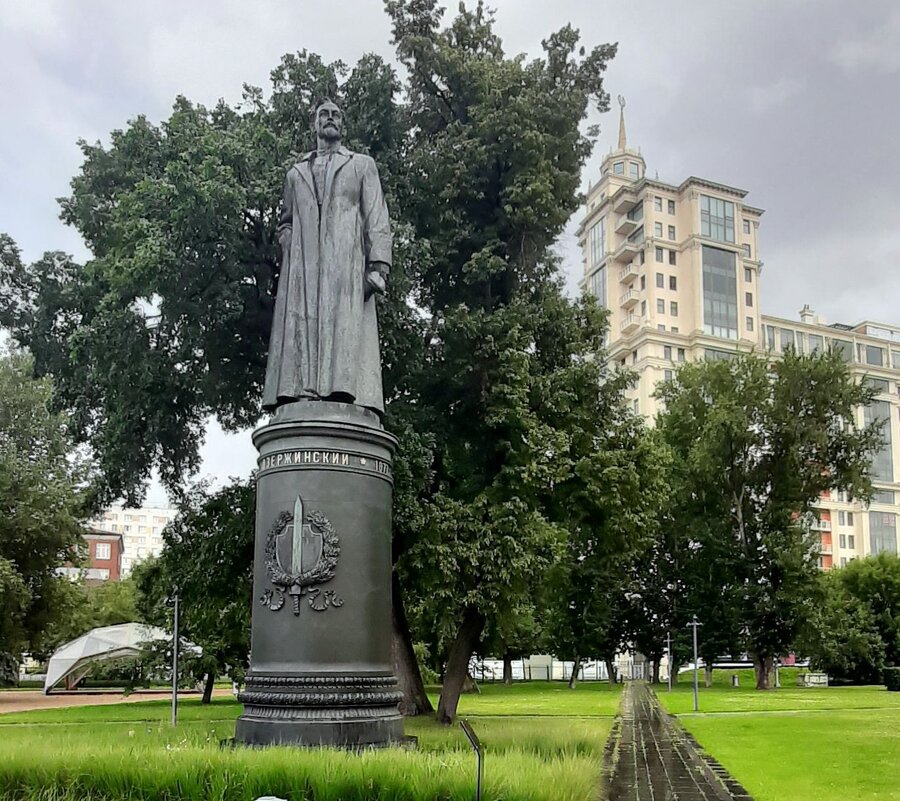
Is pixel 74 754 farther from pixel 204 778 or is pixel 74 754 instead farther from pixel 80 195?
pixel 80 195

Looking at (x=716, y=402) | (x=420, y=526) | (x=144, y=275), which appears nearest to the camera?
(x=144, y=275)

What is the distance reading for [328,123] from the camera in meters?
11.9

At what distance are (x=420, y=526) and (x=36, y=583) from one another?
75.6 feet

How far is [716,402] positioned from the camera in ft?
147

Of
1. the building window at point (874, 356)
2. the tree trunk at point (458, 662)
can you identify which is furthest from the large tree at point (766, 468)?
the building window at point (874, 356)

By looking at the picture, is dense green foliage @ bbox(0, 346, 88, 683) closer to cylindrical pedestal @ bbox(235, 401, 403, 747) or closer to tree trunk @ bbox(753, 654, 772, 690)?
cylindrical pedestal @ bbox(235, 401, 403, 747)

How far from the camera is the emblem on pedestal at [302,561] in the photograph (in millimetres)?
9945

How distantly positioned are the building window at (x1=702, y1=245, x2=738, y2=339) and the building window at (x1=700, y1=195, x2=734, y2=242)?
1.38 m

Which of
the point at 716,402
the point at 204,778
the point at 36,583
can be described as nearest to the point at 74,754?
the point at 204,778

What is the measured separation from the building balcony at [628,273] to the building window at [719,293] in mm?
5960

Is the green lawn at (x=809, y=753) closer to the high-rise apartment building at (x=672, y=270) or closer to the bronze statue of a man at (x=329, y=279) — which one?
the bronze statue of a man at (x=329, y=279)

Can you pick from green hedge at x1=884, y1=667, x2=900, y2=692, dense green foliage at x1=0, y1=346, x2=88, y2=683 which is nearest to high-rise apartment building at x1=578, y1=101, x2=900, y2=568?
green hedge at x1=884, y1=667, x2=900, y2=692

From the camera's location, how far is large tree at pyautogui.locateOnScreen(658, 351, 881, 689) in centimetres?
4275

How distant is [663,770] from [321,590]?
650 centimetres
